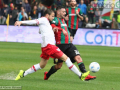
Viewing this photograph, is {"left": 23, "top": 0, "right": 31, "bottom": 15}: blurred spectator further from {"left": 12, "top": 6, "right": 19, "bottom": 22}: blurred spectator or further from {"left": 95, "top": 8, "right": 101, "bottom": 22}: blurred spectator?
{"left": 95, "top": 8, "right": 101, "bottom": 22}: blurred spectator

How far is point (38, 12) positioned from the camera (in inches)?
920

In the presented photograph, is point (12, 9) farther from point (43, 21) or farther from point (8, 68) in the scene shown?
A: point (43, 21)

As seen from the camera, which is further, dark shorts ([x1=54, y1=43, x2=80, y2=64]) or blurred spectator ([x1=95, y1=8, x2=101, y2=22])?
blurred spectator ([x1=95, y1=8, x2=101, y2=22])

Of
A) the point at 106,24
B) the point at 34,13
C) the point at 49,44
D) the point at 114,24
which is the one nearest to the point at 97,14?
the point at 106,24

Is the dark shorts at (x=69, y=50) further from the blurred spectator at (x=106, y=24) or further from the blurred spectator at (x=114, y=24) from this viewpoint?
the blurred spectator at (x=106, y=24)

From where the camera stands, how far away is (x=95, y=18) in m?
22.8

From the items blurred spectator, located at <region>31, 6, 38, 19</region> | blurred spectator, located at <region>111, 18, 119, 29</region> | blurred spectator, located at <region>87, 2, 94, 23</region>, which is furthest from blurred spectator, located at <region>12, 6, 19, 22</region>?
blurred spectator, located at <region>111, 18, 119, 29</region>

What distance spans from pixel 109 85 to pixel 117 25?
1455 cm

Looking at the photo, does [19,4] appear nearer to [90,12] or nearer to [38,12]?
[38,12]

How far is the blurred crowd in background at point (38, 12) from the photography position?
72.6 feet

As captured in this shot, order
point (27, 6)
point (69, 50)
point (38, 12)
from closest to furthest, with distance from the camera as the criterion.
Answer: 1. point (69, 50)
2. point (38, 12)
3. point (27, 6)

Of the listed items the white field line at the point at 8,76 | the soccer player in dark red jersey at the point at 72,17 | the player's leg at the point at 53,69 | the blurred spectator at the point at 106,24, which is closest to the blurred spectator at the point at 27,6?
the blurred spectator at the point at 106,24

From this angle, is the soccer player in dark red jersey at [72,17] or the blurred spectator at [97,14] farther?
the blurred spectator at [97,14]

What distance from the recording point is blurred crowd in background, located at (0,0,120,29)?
2212cm
